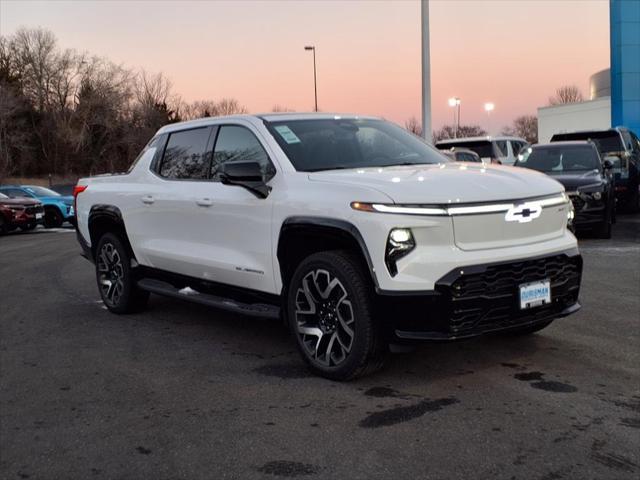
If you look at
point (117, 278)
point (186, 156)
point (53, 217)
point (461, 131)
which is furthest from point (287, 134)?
point (461, 131)

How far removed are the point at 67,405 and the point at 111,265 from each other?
3108mm

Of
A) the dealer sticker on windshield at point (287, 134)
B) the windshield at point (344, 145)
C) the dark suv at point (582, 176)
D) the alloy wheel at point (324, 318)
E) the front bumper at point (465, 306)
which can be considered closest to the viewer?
the front bumper at point (465, 306)

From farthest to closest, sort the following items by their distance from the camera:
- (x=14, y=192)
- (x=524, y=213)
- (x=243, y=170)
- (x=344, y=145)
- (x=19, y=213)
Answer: (x=14, y=192) < (x=19, y=213) < (x=344, y=145) < (x=243, y=170) < (x=524, y=213)

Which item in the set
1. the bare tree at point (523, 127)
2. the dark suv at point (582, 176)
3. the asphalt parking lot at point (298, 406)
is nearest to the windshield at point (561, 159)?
the dark suv at point (582, 176)

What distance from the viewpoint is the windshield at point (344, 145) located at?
17.4ft

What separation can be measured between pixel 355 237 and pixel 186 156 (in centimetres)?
254

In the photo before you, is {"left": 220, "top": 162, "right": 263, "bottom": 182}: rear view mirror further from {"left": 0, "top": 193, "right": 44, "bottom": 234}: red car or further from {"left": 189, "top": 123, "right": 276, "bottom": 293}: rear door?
{"left": 0, "top": 193, "right": 44, "bottom": 234}: red car

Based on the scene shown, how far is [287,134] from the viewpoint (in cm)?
549

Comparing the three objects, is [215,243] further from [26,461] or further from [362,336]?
[26,461]

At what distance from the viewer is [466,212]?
4.25 m

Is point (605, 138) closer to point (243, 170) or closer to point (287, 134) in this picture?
point (287, 134)

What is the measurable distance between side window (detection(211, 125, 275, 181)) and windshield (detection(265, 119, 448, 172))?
171 mm

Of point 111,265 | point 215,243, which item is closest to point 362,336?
point 215,243

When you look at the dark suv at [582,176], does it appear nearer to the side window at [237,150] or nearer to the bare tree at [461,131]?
the side window at [237,150]
